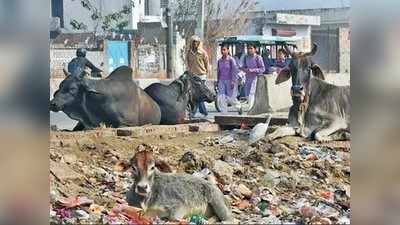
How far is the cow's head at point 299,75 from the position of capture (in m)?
5.36

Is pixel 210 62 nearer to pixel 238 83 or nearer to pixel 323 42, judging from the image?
pixel 238 83

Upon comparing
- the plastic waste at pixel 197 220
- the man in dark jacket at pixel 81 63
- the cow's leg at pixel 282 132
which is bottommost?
the plastic waste at pixel 197 220

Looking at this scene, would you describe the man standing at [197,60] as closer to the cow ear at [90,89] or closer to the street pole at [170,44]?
the street pole at [170,44]

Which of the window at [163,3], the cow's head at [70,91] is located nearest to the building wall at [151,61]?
the window at [163,3]

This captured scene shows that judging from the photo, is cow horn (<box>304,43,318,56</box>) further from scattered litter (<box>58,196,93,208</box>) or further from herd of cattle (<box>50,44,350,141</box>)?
scattered litter (<box>58,196,93,208</box>)

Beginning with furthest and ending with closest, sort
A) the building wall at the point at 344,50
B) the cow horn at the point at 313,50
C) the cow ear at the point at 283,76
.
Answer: the cow ear at the point at 283,76 → the cow horn at the point at 313,50 → the building wall at the point at 344,50

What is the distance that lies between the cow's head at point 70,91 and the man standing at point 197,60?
30.1 inches

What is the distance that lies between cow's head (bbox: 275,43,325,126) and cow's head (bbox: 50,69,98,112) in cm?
147

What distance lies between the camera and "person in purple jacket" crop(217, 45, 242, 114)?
17.7 feet

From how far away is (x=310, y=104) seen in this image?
5418mm

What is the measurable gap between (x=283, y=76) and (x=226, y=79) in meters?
0.43

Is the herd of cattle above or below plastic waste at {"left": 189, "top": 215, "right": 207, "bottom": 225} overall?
above

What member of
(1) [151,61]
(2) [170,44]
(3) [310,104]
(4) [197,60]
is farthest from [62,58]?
(3) [310,104]

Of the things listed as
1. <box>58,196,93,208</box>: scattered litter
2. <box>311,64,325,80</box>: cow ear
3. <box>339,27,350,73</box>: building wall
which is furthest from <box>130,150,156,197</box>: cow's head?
<box>339,27,350,73</box>: building wall
